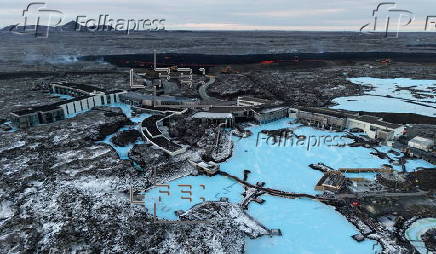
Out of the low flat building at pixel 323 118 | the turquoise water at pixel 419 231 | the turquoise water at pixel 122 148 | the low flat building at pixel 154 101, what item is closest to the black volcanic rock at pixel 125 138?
the turquoise water at pixel 122 148

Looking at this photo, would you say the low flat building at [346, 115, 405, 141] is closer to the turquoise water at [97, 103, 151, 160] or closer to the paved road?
the paved road

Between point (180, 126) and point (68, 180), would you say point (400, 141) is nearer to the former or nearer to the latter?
point (180, 126)

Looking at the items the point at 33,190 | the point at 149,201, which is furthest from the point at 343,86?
the point at 33,190

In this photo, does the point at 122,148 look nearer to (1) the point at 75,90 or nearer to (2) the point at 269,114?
(2) the point at 269,114

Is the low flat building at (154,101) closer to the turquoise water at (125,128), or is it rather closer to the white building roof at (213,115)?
the turquoise water at (125,128)

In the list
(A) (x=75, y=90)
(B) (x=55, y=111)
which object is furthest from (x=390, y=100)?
(A) (x=75, y=90)

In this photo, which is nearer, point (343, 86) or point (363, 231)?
point (363, 231)
